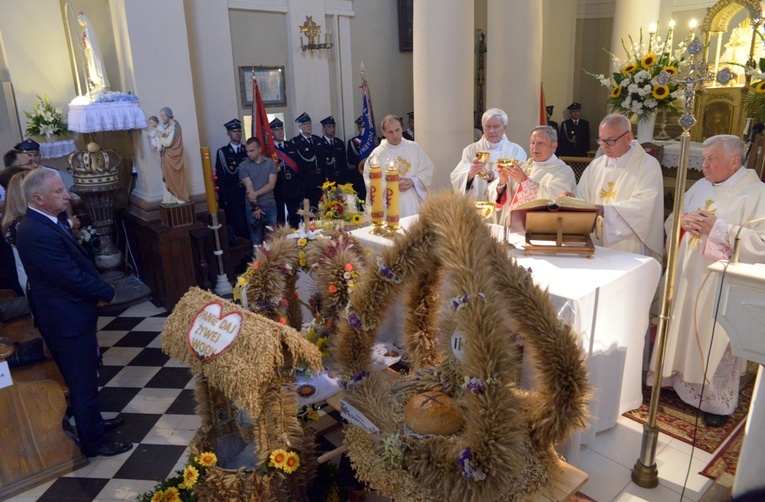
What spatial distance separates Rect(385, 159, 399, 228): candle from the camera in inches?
157

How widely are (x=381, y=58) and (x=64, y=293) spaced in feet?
27.2

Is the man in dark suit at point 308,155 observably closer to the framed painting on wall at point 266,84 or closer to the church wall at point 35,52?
the framed painting on wall at point 266,84

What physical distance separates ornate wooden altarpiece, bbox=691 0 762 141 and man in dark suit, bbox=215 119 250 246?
6.31 metres

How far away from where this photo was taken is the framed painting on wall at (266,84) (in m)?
8.88

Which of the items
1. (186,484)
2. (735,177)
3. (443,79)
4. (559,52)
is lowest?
(186,484)

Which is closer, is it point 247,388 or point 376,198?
point 247,388

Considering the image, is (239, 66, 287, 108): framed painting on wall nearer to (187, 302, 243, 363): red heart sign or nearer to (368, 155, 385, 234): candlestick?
(368, 155, 385, 234): candlestick

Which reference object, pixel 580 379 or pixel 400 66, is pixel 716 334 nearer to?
pixel 580 379

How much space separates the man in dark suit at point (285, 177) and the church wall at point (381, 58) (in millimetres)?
2150

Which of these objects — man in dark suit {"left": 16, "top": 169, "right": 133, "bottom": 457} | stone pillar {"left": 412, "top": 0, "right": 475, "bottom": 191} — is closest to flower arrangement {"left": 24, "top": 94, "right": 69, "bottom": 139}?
man in dark suit {"left": 16, "top": 169, "right": 133, "bottom": 457}

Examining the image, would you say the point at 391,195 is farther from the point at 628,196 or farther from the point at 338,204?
the point at 628,196

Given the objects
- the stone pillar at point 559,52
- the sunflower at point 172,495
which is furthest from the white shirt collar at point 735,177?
the stone pillar at point 559,52

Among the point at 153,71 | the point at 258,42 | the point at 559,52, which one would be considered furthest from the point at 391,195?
the point at 559,52

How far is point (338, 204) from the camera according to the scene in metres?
4.98
